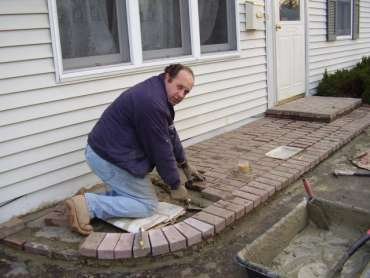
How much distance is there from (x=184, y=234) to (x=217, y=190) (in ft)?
2.51

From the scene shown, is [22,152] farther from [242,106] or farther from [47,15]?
[242,106]

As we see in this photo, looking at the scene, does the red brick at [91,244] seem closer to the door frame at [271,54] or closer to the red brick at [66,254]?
the red brick at [66,254]

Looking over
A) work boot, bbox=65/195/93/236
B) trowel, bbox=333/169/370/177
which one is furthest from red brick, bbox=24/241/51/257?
trowel, bbox=333/169/370/177

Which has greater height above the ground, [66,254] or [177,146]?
[177,146]

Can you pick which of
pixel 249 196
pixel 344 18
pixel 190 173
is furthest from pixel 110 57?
pixel 344 18

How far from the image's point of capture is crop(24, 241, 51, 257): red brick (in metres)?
2.82

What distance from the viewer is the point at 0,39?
3096 mm

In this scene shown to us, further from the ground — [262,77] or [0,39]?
[0,39]

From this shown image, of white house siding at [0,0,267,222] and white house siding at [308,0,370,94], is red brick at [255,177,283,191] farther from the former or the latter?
white house siding at [308,0,370,94]

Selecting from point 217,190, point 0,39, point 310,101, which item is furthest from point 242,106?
point 0,39

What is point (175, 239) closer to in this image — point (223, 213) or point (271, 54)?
point (223, 213)

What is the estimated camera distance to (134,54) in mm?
4133

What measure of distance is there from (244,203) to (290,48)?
13.5 ft

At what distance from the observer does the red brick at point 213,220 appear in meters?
2.99
